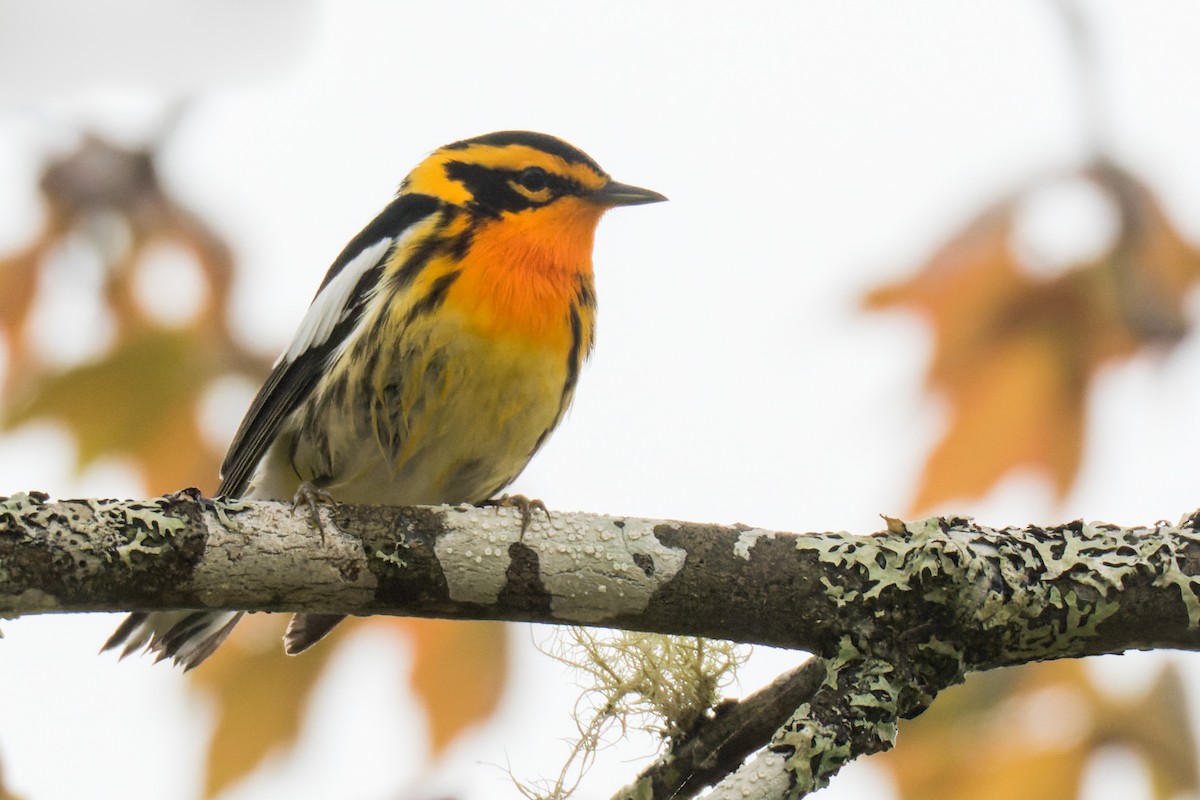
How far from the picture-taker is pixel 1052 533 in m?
2.66

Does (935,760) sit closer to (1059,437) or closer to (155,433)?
(1059,437)

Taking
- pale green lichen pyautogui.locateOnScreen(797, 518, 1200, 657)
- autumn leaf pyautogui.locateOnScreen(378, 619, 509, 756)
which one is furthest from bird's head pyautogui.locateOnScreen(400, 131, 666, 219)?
pale green lichen pyautogui.locateOnScreen(797, 518, 1200, 657)

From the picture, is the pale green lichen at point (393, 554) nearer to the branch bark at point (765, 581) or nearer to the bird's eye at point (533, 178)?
the branch bark at point (765, 581)

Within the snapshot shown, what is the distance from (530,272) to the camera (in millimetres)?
3914

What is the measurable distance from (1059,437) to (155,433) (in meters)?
2.53

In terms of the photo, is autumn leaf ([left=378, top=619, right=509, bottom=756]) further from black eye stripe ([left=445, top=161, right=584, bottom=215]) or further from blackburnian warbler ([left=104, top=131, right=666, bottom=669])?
black eye stripe ([left=445, top=161, right=584, bottom=215])

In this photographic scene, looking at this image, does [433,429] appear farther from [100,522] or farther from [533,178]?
[100,522]

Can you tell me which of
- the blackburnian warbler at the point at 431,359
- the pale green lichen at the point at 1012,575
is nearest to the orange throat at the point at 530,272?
the blackburnian warbler at the point at 431,359

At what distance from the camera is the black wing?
3.96 meters

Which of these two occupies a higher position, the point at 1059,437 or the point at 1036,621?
the point at 1059,437

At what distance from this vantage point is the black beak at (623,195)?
4.35m

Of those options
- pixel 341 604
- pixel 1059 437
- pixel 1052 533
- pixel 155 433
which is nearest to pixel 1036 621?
pixel 1052 533

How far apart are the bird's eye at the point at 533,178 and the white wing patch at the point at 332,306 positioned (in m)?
0.51

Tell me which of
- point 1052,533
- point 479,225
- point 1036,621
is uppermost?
point 479,225
